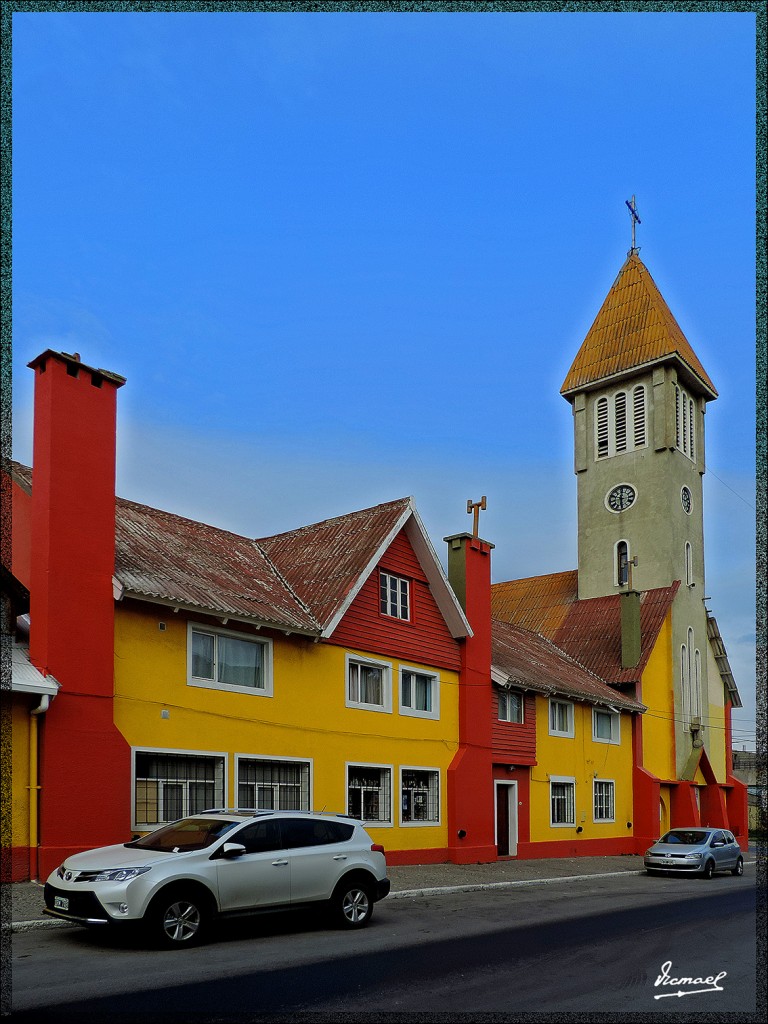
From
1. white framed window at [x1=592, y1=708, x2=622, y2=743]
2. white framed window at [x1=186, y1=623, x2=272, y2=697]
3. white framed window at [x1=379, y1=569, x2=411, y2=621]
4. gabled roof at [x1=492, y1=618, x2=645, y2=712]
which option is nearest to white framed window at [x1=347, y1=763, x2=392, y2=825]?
white framed window at [x1=186, y1=623, x2=272, y2=697]

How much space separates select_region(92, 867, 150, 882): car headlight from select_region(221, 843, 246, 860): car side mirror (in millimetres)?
1076

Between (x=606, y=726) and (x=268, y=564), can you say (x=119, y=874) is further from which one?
(x=606, y=726)

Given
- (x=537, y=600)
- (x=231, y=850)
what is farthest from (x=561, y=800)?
(x=231, y=850)

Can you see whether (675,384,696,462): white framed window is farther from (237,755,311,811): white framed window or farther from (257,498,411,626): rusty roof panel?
(237,755,311,811): white framed window

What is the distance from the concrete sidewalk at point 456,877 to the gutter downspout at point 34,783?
0.37 meters

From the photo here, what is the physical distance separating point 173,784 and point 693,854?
1510cm

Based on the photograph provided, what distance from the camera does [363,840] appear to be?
1348cm

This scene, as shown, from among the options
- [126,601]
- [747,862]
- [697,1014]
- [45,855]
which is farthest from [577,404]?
[697,1014]

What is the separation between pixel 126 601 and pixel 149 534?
3.62m

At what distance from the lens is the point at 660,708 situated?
38.5m

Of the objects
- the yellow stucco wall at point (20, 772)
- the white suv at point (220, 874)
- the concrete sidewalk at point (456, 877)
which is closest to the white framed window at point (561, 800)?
the concrete sidewalk at point (456, 877)

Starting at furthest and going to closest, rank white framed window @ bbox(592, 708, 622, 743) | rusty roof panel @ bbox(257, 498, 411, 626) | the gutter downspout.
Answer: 1. white framed window @ bbox(592, 708, 622, 743)
2. rusty roof panel @ bbox(257, 498, 411, 626)
3. the gutter downspout

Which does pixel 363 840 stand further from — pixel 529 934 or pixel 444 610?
pixel 444 610

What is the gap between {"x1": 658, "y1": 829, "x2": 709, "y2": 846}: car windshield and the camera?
2755 centimetres
